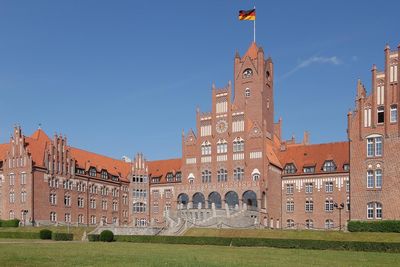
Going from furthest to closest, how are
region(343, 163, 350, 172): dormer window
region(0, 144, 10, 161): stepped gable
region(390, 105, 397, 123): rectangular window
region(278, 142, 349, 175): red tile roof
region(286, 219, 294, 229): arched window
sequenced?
region(0, 144, 10, 161): stepped gable
region(286, 219, 294, 229): arched window
region(278, 142, 349, 175): red tile roof
region(343, 163, 350, 172): dormer window
region(390, 105, 397, 123): rectangular window

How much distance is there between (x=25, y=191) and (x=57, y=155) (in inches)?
288

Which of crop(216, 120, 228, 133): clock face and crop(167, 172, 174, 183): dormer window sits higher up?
crop(216, 120, 228, 133): clock face

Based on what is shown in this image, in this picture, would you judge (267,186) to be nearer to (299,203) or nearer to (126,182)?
(299,203)

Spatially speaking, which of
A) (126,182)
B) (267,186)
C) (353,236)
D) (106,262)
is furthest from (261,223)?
(106,262)

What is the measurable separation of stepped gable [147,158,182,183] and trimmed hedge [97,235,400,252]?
35560 mm

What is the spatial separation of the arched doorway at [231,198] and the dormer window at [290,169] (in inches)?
328

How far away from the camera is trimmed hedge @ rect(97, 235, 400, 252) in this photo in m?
41.1

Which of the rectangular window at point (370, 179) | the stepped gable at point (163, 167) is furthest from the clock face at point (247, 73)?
the rectangular window at point (370, 179)

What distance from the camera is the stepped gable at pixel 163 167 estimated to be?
90644 millimetres

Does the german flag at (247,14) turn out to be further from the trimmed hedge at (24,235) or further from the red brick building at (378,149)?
the trimmed hedge at (24,235)

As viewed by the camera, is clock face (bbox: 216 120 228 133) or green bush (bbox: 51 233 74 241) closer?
green bush (bbox: 51 233 74 241)

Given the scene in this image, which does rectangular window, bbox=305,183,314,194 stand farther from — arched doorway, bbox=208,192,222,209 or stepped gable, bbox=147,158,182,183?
stepped gable, bbox=147,158,182,183

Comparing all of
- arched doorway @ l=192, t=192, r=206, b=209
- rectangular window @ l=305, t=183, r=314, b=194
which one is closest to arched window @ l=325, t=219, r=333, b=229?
rectangular window @ l=305, t=183, r=314, b=194

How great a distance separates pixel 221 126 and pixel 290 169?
11648 millimetres
